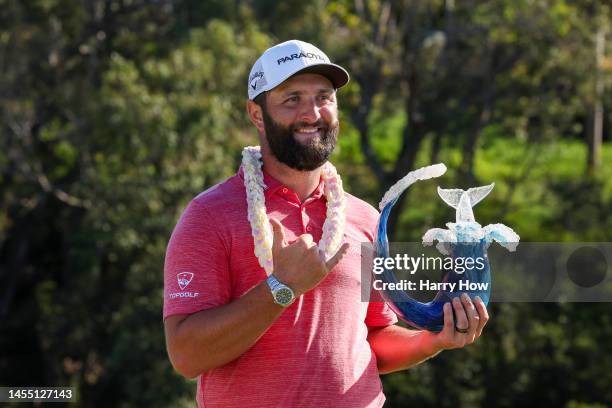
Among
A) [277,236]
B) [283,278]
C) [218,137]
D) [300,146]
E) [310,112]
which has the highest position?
[218,137]

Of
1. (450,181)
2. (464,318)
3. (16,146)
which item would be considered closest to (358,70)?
(450,181)

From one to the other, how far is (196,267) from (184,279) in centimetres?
5

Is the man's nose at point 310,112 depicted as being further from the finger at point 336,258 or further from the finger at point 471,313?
the finger at point 471,313

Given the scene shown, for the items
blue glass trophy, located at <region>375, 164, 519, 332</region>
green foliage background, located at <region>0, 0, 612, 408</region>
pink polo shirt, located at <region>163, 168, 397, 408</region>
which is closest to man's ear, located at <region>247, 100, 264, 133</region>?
pink polo shirt, located at <region>163, 168, 397, 408</region>

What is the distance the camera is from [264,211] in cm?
306

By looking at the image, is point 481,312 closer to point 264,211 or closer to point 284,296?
point 284,296

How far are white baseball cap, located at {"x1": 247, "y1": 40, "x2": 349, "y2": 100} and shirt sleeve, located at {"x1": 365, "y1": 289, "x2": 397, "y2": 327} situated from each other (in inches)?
29.0

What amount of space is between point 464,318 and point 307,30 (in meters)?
10.2

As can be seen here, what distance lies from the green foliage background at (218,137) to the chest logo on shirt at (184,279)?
810 centimetres

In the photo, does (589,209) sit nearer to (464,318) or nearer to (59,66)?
(59,66)

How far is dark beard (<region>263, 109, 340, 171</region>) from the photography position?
10.3 feet

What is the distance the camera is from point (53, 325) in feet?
45.0

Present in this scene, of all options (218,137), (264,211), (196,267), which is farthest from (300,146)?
(218,137)

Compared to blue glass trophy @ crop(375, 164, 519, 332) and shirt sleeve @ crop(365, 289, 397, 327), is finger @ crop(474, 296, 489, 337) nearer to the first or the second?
blue glass trophy @ crop(375, 164, 519, 332)
